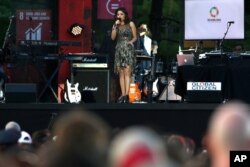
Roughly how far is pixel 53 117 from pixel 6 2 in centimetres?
818

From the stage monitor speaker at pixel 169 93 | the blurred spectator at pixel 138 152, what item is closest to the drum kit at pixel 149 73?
the stage monitor speaker at pixel 169 93

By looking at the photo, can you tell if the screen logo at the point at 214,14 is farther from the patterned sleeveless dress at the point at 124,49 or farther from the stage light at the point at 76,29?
the stage light at the point at 76,29

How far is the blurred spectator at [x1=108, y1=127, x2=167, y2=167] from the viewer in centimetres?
218

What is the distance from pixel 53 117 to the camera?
9.66 m

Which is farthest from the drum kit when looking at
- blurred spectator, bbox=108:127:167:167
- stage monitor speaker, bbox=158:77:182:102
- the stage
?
blurred spectator, bbox=108:127:167:167

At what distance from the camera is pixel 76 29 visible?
15.4 meters

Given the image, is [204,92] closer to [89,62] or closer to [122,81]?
[122,81]

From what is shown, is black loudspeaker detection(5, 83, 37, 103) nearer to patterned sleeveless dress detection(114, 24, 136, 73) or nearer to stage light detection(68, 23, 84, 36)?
patterned sleeveless dress detection(114, 24, 136, 73)

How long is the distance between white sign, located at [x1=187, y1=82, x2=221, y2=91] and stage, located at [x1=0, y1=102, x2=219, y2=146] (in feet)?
1.28

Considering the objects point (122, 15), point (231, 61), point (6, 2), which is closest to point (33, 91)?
point (122, 15)

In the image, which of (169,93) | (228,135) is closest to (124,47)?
(169,93)

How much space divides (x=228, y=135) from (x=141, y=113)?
290 inches

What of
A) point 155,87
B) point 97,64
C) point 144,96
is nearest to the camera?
point 97,64

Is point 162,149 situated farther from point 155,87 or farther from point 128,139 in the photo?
point 155,87
